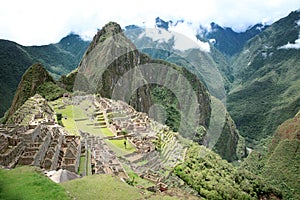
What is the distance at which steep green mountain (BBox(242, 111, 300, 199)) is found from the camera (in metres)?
46.2

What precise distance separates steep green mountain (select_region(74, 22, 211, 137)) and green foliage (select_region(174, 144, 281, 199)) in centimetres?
4095

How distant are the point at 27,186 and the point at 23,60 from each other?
12224cm

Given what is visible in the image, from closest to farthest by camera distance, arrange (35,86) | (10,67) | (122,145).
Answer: (122,145), (35,86), (10,67)

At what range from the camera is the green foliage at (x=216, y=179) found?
28344 mm

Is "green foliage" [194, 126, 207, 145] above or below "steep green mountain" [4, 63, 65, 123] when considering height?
below

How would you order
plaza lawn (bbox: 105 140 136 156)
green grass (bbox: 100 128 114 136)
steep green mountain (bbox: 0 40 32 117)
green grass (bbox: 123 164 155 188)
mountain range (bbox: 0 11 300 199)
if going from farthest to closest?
steep green mountain (bbox: 0 40 32 117) → mountain range (bbox: 0 11 300 199) → green grass (bbox: 100 128 114 136) → plaza lawn (bbox: 105 140 136 156) → green grass (bbox: 123 164 155 188)

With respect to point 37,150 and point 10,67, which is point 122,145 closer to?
point 37,150

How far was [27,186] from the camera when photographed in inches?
452

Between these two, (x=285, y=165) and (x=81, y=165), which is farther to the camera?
(x=285, y=165)

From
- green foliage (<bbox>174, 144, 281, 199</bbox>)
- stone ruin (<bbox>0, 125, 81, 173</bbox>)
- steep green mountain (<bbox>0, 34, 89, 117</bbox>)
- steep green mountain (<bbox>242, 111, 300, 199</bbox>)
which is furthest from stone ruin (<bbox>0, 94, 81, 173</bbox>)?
steep green mountain (<bbox>0, 34, 89, 117</bbox>)

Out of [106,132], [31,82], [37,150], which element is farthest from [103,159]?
[31,82]

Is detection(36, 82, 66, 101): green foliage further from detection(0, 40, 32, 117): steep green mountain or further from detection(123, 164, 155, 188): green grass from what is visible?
detection(123, 164, 155, 188): green grass

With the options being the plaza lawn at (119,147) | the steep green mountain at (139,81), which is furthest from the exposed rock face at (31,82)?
the plaza lawn at (119,147)

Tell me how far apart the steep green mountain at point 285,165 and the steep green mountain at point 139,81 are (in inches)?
1046
